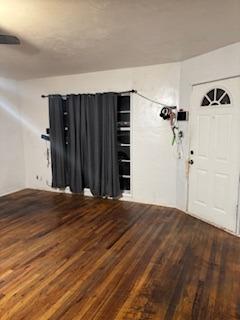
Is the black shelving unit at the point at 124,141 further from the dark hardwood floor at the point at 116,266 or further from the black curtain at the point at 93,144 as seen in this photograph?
the dark hardwood floor at the point at 116,266

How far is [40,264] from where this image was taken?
8.55 ft

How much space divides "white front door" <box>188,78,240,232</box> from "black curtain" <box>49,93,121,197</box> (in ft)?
4.82

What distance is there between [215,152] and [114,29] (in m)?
2.15

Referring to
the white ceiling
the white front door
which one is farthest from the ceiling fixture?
the white front door

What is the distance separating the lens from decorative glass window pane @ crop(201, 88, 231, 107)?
329cm

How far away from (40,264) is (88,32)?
256cm

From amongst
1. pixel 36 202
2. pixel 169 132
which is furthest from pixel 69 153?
pixel 169 132

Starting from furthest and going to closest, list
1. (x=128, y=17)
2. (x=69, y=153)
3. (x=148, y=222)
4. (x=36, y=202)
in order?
(x=69, y=153)
(x=36, y=202)
(x=148, y=222)
(x=128, y=17)

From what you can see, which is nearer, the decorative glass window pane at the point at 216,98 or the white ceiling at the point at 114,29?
the white ceiling at the point at 114,29

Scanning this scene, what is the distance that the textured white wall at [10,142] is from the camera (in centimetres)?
520

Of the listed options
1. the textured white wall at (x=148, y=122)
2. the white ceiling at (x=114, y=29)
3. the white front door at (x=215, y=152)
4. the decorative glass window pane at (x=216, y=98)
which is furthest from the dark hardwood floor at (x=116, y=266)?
the white ceiling at (x=114, y=29)

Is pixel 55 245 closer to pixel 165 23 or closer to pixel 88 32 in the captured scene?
pixel 88 32

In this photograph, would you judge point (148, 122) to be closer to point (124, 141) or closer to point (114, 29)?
point (124, 141)

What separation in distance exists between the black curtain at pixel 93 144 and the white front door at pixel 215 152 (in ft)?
4.82
